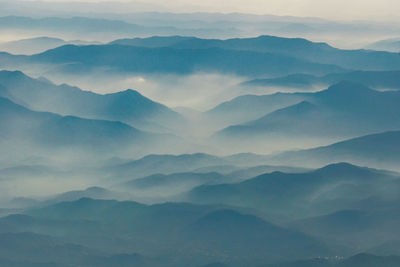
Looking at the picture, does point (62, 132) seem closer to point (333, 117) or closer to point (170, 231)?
point (333, 117)

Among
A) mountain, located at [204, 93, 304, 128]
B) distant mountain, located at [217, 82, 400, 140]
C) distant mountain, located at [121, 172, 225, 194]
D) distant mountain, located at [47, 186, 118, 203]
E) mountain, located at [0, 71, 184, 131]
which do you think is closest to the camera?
distant mountain, located at [47, 186, 118, 203]

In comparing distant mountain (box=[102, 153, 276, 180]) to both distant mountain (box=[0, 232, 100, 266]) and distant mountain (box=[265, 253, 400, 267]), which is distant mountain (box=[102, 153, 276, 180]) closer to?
distant mountain (box=[0, 232, 100, 266])

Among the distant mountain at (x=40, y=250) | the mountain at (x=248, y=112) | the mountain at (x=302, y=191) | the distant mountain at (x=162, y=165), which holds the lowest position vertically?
the distant mountain at (x=40, y=250)

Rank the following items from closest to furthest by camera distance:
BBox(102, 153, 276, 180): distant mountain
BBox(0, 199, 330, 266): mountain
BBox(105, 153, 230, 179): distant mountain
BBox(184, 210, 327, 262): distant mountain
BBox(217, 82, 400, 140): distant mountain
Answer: BBox(0, 199, 330, 266): mountain
BBox(184, 210, 327, 262): distant mountain
BBox(102, 153, 276, 180): distant mountain
BBox(105, 153, 230, 179): distant mountain
BBox(217, 82, 400, 140): distant mountain

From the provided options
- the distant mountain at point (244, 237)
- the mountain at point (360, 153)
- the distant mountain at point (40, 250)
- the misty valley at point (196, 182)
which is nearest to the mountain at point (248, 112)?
the misty valley at point (196, 182)

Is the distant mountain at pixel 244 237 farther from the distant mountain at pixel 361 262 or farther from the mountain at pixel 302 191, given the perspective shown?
the mountain at pixel 302 191

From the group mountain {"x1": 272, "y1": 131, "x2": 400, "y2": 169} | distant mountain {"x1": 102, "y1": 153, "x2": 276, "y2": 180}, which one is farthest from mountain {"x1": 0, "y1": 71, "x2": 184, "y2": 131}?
mountain {"x1": 272, "y1": 131, "x2": 400, "y2": 169}
